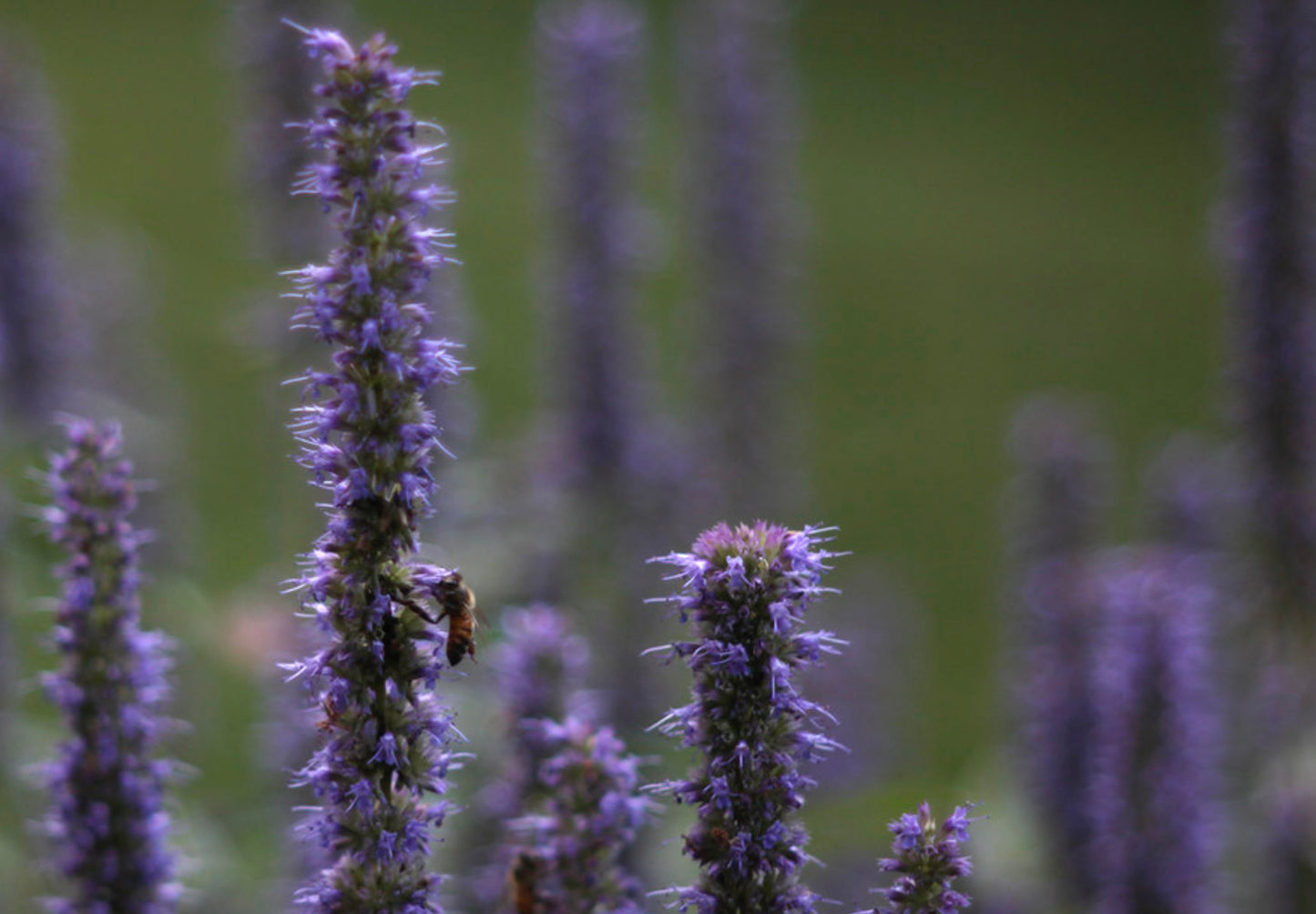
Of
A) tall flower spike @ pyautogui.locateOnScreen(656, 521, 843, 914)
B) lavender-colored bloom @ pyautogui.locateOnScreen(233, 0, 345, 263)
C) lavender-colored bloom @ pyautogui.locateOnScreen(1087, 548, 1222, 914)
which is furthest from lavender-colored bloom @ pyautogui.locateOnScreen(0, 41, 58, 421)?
tall flower spike @ pyautogui.locateOnScreen(656, 521, 843, 914)

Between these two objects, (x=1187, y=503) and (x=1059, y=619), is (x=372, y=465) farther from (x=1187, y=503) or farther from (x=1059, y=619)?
(x=1187, y=503)

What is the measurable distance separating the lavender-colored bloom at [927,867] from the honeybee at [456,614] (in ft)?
2.08

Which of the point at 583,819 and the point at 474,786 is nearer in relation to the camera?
the point at 583,819

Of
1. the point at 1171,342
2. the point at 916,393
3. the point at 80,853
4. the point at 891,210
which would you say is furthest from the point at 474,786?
the point at 891,210

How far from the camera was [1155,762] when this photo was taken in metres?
4.16

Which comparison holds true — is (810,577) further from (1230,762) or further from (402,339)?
(1230,762)

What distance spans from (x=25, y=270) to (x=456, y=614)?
14.9 ft

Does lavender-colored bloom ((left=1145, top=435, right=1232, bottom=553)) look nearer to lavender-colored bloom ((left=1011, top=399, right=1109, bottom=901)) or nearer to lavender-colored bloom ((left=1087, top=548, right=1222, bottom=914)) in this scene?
lavender-colored bloom ((left=1011, top=399, right=1109, bottom=901))

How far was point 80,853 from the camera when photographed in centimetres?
277

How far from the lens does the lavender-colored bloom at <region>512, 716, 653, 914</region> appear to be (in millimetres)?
2520

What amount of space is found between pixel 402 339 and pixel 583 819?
30.8 inches

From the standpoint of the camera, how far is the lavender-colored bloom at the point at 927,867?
208 centimetres

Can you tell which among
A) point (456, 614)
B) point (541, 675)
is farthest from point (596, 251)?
point (456, 614)

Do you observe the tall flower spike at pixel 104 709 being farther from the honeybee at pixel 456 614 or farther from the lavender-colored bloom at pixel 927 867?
the lavender-colored bloom at pixel 927 867
